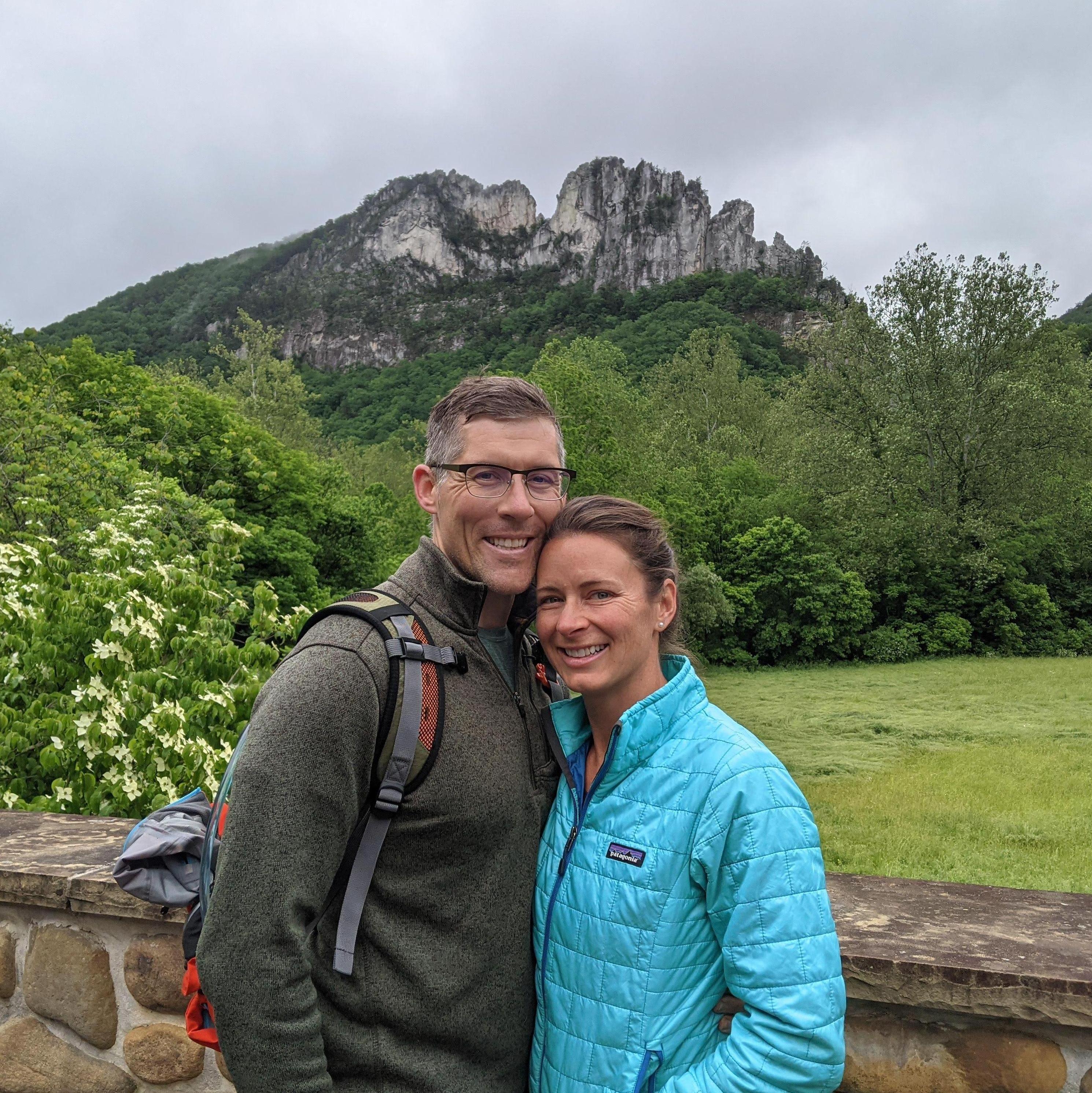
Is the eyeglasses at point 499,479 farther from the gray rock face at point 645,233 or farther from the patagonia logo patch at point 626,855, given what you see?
the gray rock face at point 645,233

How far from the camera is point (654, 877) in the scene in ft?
4.41

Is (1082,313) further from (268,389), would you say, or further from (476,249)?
(476,249)

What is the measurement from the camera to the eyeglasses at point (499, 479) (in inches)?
64.5

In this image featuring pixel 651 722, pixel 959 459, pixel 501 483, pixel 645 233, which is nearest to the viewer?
pixel 651 722

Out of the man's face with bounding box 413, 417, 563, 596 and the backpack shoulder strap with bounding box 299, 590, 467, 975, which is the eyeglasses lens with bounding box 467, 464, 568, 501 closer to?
the man's face with bounding box 413, 417, 563, 596

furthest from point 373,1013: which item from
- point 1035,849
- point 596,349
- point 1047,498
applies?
point 596,349

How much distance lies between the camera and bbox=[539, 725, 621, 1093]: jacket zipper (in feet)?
4.73

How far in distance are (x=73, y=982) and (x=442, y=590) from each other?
1.47m

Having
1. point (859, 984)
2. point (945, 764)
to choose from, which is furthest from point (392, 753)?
point (945, 764)

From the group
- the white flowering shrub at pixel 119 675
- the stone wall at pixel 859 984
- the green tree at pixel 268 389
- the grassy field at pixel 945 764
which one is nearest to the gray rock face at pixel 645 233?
the green tree at pixel 268 389

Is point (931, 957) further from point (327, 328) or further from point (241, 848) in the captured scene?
point (327, 328)

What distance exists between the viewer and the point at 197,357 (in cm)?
7075

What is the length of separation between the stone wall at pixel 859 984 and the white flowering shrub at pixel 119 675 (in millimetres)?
847

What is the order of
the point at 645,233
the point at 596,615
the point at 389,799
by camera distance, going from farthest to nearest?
the point at 645,233 < the point at 596,615 < the point at 389,799
